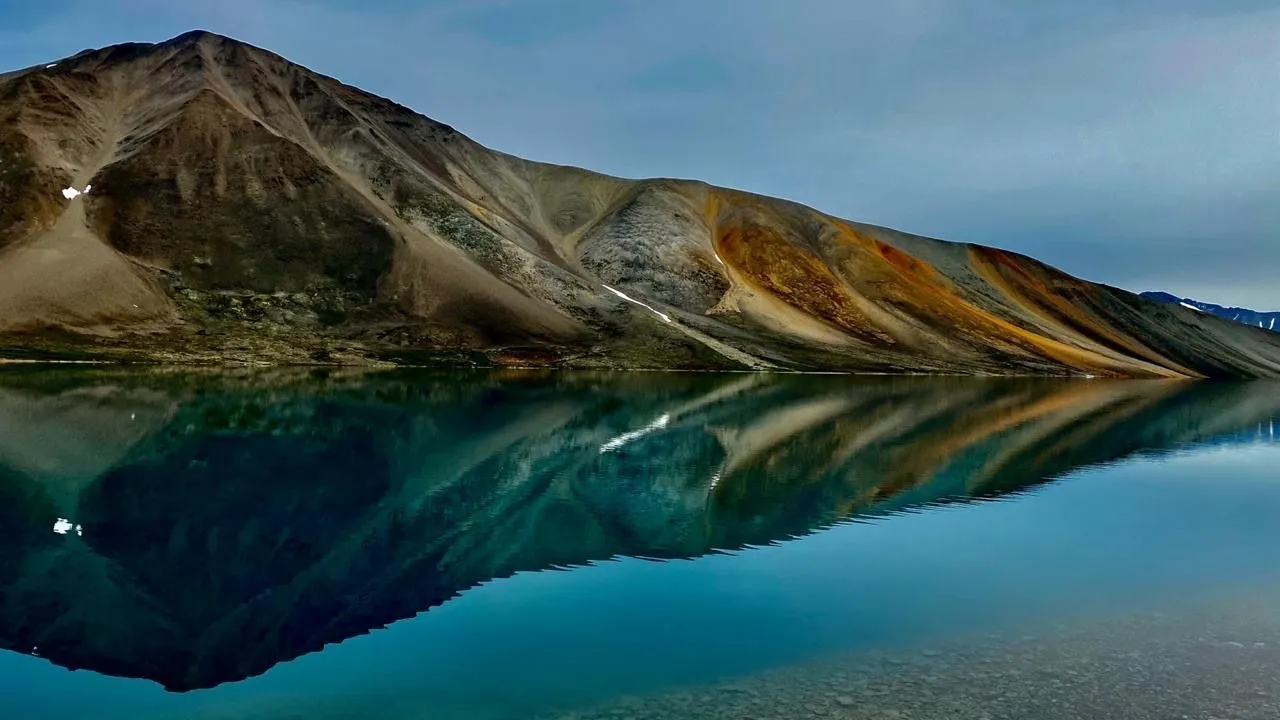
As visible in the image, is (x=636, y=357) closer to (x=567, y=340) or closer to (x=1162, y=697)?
(x=567, y=340)

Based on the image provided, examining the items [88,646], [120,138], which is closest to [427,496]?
[88,646]

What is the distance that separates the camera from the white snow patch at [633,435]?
55.2m

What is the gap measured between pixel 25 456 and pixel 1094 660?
43791mm

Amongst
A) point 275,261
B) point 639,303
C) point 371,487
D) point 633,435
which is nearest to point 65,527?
point 371,487

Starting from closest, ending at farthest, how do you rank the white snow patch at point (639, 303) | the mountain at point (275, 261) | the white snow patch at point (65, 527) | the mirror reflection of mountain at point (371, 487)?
the mirror reflection of mountain at point (371, 487)
the white snow patch at point (65, 527)
the mountain at point (275, 261)
the white snow patch at point (639, 303)

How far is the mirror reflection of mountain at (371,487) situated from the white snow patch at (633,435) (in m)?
0.33

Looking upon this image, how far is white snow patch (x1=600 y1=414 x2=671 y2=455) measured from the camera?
55188 millimetres

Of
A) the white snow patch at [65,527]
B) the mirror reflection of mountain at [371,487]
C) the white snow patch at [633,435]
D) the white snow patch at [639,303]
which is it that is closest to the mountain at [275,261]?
the white snow patch at [639,303]

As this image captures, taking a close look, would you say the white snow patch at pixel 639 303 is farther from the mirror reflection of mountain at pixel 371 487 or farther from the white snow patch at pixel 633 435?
the white snow patch at pixel 633 435

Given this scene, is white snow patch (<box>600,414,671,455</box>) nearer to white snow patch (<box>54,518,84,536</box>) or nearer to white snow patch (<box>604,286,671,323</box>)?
white snow patch (<box>54,518,84,536</box>)

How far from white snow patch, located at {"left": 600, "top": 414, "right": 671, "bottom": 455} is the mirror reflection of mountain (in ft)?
1.07

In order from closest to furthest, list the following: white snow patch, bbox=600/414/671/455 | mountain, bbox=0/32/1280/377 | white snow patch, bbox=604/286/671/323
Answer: white snow patch, bbox=600/414/671/455
mountain, bbox=0/32/1280/377
white snow patch, bbox=604/286/671/323

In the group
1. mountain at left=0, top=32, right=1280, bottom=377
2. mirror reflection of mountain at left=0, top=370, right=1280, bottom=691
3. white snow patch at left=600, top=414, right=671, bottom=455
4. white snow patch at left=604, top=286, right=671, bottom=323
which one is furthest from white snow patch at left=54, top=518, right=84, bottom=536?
white snow patch at left=604, top=286, right=671, bottom=323

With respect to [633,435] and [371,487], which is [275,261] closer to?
[633,435]
